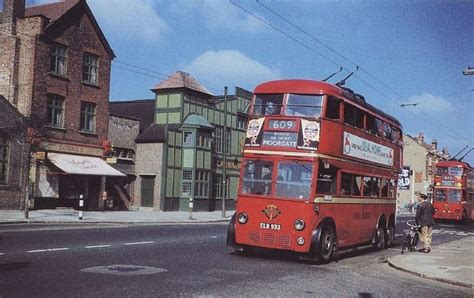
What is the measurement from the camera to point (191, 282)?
8.90m

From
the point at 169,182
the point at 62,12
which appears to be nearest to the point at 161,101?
the point at 169,182

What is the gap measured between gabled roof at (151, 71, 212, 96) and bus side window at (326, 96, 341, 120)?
2570 cm

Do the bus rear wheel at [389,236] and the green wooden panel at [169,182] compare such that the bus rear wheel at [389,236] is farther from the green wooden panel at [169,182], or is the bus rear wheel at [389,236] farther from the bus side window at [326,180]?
the green wooden panel at [169,182]

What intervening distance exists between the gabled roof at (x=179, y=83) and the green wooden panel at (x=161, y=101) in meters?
0.69

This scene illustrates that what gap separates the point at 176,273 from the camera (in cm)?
982

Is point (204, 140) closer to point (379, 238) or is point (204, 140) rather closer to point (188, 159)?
point (188, 159)

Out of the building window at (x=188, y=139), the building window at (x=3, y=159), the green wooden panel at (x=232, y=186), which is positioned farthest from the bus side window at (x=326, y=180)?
the green wooden panel at (x=232, y=186)

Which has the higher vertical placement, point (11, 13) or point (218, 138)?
point (11, 13)

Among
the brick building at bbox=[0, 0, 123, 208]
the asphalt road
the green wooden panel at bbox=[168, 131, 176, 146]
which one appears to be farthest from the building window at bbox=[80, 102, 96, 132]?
the asphalt road

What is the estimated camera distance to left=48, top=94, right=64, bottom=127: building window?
29656 millimetres

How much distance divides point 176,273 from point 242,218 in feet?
11.6

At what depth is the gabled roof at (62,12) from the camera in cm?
2968

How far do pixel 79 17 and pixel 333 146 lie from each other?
23.3m

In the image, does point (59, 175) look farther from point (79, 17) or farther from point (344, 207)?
point (344, 207)
